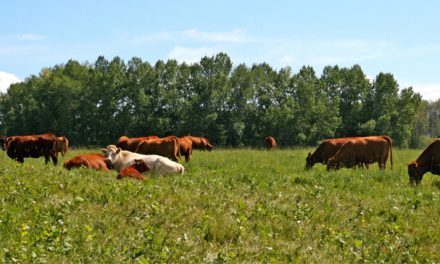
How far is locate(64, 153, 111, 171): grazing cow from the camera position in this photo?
48.7 feet

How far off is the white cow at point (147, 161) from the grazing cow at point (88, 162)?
0.24 metres

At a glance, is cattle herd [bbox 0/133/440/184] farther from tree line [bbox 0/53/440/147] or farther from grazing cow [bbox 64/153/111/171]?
tree line [bbox 0/53/440/147]

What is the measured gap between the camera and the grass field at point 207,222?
5875mm

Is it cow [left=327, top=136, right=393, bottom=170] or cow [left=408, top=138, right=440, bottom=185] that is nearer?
cow [left=408, top=138, right=440, bottom=185]

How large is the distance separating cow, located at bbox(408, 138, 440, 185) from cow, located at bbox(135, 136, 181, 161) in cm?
1132

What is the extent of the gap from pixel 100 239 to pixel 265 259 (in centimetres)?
226

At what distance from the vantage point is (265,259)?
6223mm

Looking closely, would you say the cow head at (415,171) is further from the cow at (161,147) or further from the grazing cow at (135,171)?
the cow at (161,147)

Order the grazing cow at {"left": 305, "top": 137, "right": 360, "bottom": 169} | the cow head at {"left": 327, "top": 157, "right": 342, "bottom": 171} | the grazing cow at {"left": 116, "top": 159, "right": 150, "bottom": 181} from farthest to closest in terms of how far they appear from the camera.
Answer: the grazing cow at {"left": 305, "top": 137, "right": 360, "bottom": 169} → the cow head at {"left": 327, "top": 157, "right": 342, "bottom": 171} → the grazing cow at {"left": 116, "top": 159, "right": 150, "bottom": 181}

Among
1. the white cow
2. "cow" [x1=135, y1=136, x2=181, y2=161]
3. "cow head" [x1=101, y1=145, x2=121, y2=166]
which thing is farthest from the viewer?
"cow" [x1=135, y1=136, x2=181, y2=161]

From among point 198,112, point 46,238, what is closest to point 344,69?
point 198,112

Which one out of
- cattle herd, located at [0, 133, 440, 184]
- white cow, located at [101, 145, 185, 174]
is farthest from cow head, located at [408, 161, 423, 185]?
white cow, located at [101, 145, 185, 174]

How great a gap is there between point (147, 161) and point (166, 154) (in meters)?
8.19

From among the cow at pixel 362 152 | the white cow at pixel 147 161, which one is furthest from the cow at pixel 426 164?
the white cow at pixel 147 161
